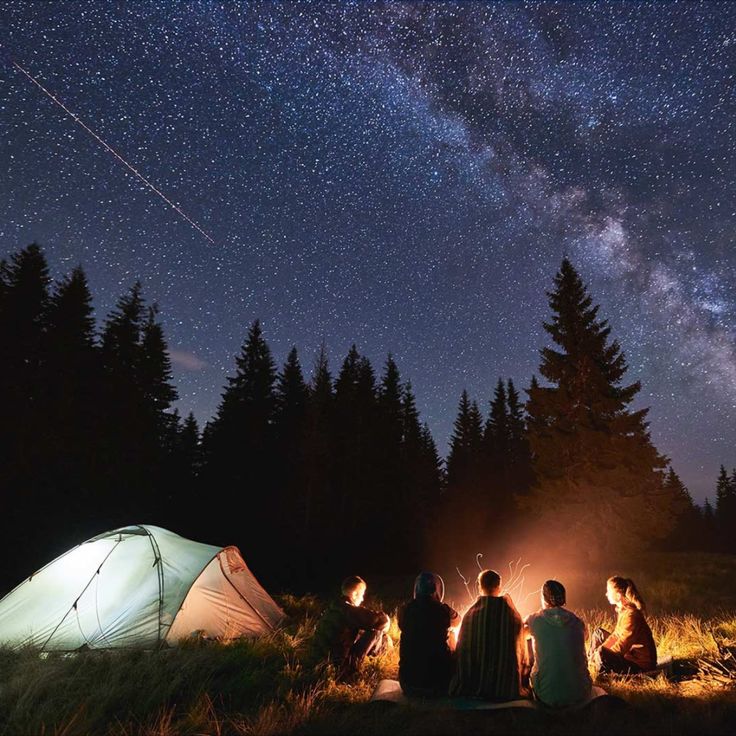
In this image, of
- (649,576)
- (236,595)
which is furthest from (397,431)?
(236,595)

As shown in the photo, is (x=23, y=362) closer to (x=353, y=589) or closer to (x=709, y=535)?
(x=353, y=589)

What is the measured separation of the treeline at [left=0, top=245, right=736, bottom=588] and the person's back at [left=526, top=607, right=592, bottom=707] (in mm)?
17873

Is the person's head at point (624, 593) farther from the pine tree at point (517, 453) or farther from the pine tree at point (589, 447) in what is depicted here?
the pine tree at point (517, 453)

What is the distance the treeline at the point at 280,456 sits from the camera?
21.0m

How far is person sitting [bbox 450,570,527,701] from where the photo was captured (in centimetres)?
489

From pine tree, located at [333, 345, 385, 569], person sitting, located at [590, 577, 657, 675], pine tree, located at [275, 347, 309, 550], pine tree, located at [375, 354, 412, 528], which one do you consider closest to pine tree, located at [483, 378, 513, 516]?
pine tree, located at [375, 354, 412, 528]

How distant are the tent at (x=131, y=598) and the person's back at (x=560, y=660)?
559 cm

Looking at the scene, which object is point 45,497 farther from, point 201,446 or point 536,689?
point 536,689

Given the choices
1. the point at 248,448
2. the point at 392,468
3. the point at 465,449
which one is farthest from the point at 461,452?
the point at 248,448

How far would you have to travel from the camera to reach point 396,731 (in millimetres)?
4387

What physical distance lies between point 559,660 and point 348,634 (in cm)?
268

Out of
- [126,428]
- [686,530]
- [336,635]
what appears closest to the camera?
[336,635]

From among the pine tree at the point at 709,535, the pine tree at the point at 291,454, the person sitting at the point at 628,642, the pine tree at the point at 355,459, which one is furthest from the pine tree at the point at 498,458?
the person sitting at the point at 628,642

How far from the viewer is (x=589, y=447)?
874 inches
